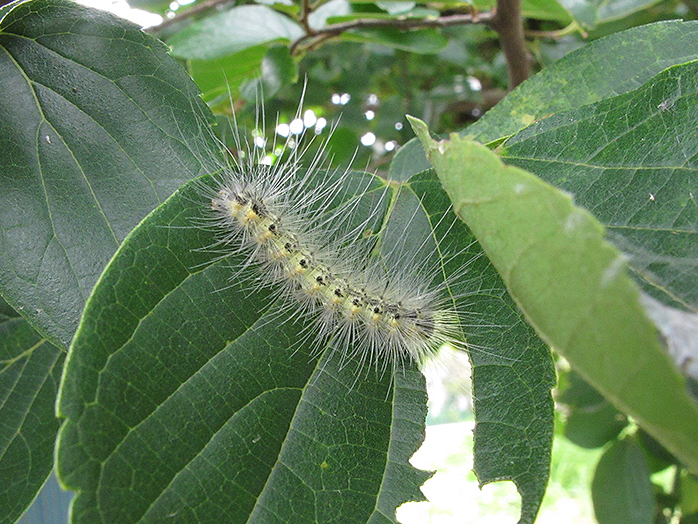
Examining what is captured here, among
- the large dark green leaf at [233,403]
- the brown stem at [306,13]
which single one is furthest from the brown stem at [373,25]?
the large dark green leaf at [233,403]

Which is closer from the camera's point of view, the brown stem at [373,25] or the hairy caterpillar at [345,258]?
the hairy caterpillar at [345,258]

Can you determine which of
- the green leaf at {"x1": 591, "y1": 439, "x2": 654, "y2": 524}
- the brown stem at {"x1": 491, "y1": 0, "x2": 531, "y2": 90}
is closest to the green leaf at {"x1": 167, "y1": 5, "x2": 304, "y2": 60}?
the brown stem at {"x1": 491, "y1": 0, "x2": 531, "y2": 90}

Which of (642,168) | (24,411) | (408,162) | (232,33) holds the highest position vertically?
(232,33)

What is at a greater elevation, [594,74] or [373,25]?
[373,25]

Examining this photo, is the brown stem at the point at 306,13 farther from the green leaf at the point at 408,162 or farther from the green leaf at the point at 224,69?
the green leaf at the point at 408,162

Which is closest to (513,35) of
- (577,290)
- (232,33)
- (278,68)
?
(278,68)

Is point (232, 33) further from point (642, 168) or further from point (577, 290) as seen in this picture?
point (577, 290)

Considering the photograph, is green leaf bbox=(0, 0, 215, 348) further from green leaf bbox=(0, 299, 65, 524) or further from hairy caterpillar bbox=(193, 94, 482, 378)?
green leaf bbox=(0, 299, 65, 524)

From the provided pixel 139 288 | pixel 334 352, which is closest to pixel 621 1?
pixel 334 352
